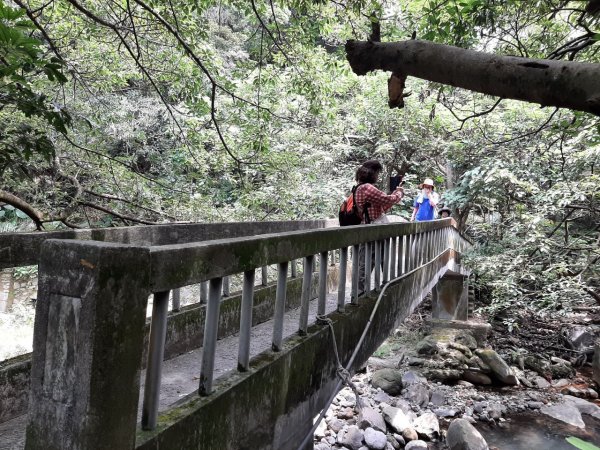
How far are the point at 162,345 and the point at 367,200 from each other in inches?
141

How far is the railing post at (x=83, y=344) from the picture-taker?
142 cm

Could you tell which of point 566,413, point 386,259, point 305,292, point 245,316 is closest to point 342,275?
point 305,292

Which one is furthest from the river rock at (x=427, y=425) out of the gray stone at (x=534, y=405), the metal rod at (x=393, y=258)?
the metal rod at (x=393, y=258)

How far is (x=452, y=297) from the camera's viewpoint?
43.6 feet

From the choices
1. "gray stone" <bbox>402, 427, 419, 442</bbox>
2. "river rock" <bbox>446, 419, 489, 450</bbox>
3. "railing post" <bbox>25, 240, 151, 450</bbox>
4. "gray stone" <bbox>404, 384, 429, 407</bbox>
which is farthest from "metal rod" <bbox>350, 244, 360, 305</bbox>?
"gray stone" <bbox>404, 384, 429, 407</bbox>

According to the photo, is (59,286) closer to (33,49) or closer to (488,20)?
(33,49)

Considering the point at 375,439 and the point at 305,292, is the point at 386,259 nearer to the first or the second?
the point at 305,292

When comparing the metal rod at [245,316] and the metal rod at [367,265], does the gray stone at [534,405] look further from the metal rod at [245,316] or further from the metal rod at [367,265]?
the metal rod at [245,316]

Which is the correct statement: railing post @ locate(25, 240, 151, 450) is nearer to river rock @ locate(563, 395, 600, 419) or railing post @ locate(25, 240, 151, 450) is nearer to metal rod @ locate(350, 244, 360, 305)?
metal rod @ locate(350, 244, 360, 305)

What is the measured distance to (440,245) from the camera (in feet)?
34.7

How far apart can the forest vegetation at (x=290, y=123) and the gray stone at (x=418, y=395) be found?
2.94 meters

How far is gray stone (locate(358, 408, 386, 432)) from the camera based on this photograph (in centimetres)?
833

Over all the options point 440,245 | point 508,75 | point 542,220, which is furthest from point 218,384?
point 542,220

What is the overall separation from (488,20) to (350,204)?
2523 mm
